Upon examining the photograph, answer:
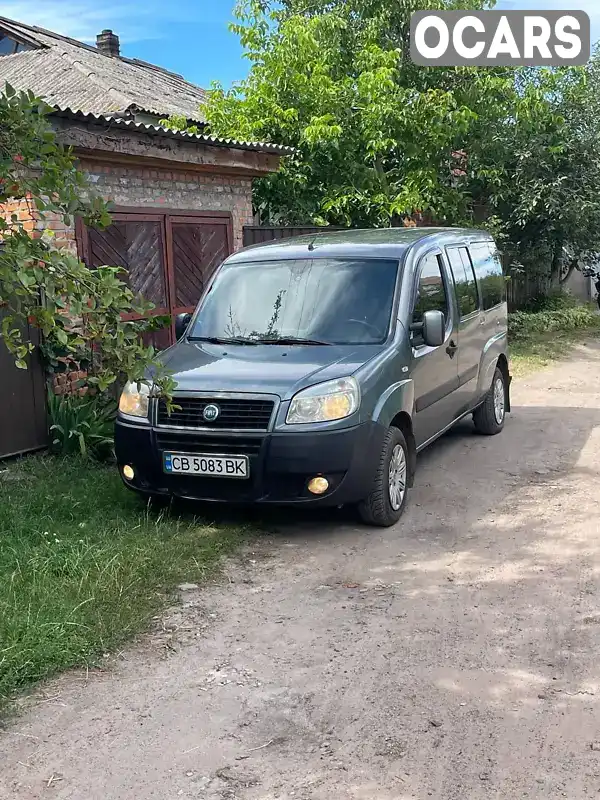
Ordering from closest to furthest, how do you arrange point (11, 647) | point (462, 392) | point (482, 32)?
point (11, 647) < point (462, 392) < point (482, 32)

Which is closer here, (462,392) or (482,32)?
(462,392)

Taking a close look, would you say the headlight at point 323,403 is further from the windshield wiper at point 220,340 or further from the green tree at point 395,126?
the green tree at point 395,126

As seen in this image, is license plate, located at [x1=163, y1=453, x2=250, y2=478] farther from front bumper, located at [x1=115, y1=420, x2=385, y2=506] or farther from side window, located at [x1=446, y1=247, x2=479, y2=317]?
side window, located at [x1=446, y1=247, x2=479, y2=317]

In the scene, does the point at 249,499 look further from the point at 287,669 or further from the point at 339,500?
the point at 287,669

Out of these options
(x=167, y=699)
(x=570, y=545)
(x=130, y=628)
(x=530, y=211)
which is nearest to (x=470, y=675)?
(x=167, y=699)

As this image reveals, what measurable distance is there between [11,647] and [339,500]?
7.44 ft

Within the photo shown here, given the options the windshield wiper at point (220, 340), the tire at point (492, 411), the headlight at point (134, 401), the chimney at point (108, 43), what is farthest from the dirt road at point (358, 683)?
the chimney at point (108, 43)

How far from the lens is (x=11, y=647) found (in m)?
3.80

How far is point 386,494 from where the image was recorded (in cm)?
567

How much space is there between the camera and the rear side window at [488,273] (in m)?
8.26

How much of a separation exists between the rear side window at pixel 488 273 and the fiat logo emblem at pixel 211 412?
374cm

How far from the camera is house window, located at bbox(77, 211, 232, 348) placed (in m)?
8.66

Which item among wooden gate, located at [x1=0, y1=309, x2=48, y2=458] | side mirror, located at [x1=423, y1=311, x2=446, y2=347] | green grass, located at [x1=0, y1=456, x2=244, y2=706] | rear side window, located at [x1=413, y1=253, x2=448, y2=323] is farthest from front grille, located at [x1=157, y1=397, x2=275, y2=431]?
wooden gate, located at [x1=0, y1=309, x2=48, y2=458]

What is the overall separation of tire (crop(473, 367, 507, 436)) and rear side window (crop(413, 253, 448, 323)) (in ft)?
5.74
